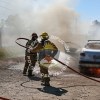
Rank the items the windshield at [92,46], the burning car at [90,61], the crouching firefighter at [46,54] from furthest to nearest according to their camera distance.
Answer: the windshield at [92,46] → the burning car at [90,61] → the crouching firefighter at [46,54]

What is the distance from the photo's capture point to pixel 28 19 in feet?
162

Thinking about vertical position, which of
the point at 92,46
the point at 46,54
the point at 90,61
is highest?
the point at 92,46

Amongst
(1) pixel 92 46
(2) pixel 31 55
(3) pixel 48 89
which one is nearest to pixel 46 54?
(3) pixel 48 89

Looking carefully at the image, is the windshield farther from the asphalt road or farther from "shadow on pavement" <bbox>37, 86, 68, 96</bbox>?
"shadow on pavement" <bbox>37, 86, 68, 96</bbox>

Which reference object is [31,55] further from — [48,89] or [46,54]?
[48,89]

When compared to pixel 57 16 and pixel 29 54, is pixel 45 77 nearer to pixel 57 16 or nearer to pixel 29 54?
pixel 29 54

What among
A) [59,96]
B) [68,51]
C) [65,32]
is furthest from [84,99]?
[65,32]

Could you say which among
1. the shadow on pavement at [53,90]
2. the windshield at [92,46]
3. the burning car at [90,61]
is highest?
the windshield at [92,46]

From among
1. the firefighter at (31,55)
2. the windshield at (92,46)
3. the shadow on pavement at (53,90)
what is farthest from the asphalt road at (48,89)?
the windshield at (92,46)

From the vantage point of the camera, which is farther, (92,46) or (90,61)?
(92,46)

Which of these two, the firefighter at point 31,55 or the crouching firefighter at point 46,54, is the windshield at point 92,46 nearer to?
the firefighter at point 31,55

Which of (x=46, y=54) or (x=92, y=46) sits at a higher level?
(x=92, y=46)

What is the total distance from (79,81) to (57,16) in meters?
31.3

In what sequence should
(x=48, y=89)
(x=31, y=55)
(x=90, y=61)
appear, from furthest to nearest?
1. (x=90, y=61)
2. (x=31, y=55)
3. (x=48, y=89)
